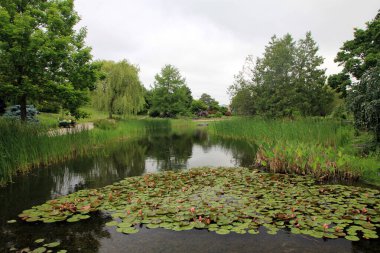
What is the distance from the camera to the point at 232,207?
6.01 metres

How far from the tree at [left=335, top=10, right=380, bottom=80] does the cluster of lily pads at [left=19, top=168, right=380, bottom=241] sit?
412 inches

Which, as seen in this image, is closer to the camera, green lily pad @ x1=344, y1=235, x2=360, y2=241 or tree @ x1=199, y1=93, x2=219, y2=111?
green lily pad @ x1=344, y1=235, x2=360, y2=241

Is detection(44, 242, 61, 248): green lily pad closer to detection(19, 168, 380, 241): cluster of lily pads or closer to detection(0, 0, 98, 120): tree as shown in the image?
detection(19, 168, 380, 241): cluster of lily pads

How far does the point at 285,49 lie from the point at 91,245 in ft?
74.7

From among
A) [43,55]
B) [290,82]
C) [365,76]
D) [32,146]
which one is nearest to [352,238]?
[365,76]

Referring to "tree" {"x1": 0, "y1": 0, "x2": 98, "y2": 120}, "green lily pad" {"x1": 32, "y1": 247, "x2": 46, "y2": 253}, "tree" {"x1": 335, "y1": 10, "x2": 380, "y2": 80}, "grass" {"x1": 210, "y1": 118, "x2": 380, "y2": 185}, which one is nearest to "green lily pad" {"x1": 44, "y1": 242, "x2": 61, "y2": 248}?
"green lily pad" {"x1": 32, "y1": 247, "x2": 46, "y2": 253}

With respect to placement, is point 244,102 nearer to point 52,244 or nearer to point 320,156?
point 320,156

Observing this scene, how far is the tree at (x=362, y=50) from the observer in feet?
50.0

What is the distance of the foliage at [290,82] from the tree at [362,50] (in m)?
4.73

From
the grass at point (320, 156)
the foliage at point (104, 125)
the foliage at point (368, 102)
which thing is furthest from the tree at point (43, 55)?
the foliage at point (368, 102)

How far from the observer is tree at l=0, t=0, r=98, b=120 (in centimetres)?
1166

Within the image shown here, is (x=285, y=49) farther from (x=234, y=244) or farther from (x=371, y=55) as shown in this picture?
(x=234, y=244)

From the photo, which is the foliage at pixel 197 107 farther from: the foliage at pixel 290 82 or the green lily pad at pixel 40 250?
the green lily pad at pixel 40 250

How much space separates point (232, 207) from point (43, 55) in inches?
430
